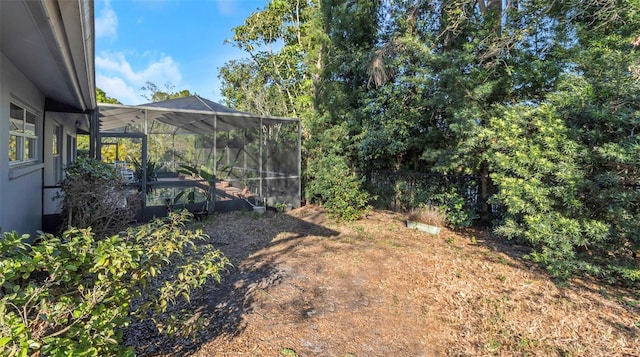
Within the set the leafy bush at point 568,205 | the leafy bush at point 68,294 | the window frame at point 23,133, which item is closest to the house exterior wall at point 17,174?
the window frame at point 23,133

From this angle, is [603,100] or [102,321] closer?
[102,321]

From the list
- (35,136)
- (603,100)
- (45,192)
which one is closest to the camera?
(603,100)

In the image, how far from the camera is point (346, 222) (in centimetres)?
741

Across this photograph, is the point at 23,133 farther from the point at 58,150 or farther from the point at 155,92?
the point at 155,92

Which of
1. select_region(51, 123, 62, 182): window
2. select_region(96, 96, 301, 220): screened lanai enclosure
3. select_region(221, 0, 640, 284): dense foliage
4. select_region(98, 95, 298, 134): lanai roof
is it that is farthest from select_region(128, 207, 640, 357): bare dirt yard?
select_region(51, 123, 62, 182): window

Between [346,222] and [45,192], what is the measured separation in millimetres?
6023

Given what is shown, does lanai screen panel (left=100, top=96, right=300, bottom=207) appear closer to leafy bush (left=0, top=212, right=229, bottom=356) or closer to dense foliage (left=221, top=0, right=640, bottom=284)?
dense foliage (left=221, top=0, right=640, bottom=284)

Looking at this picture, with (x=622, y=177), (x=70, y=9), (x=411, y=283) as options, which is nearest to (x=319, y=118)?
(x=411, y=283)

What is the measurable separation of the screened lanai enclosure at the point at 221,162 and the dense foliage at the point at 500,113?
0.75m

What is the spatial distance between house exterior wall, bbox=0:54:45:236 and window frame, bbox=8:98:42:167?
0.05 meters

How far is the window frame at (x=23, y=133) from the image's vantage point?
3934 millimetres

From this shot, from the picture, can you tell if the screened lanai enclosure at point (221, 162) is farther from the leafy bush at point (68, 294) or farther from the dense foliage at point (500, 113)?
the leafy bush at point (68, 294)

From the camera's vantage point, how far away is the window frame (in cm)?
393

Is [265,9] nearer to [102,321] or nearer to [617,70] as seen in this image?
[617,70]
